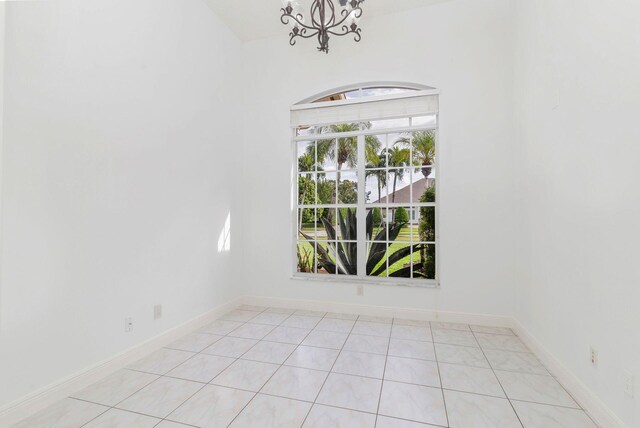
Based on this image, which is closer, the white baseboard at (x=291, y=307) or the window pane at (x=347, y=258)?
the white baseboard at (x=291, y=307)

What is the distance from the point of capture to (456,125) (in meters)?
3.21

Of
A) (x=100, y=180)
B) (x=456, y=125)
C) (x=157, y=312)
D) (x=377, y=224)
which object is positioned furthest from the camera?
(x=377, y=224)

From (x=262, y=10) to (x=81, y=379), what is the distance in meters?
3.77

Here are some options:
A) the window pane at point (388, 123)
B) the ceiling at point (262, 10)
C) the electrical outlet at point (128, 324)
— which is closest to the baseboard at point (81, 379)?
the electrical outlet at point (128, 324)

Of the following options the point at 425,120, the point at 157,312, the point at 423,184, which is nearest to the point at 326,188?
the point at 423,184

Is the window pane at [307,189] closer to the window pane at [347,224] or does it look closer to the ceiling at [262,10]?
the window pane at [347,224]

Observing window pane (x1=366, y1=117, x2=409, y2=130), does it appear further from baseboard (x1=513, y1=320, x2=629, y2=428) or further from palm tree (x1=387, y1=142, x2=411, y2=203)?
baseboard (x1=513, y1=320, x2=629, y2=428)

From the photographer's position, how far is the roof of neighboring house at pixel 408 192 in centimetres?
344

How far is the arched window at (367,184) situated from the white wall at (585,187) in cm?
100

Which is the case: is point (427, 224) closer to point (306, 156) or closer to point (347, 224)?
point (347, 224)

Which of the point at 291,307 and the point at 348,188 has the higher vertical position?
the point at 348,188

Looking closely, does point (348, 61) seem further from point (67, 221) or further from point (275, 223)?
point (67, 221)

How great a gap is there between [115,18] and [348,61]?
2325 mm

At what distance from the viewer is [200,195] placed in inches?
124
